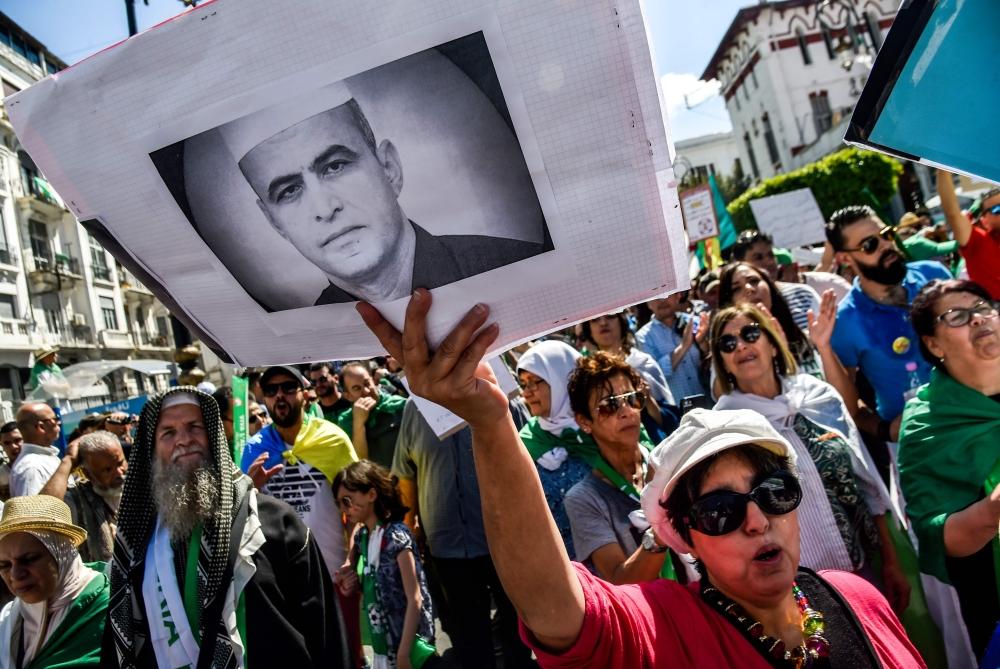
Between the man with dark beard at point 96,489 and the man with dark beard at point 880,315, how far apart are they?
14.7 ft

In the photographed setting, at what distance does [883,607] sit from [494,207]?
1.52m

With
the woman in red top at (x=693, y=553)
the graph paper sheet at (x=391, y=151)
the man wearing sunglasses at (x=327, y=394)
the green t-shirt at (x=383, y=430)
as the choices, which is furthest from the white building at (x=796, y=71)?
the graph paper sheet at (x=391, y=151)

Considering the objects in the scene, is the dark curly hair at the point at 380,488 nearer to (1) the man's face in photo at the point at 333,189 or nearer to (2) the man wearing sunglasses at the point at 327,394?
(2) the man wearing sunglasses at the point at 327,394

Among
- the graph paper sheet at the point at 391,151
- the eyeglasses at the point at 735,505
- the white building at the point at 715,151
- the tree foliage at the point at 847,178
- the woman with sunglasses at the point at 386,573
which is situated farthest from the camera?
the white building at the point at 715,151

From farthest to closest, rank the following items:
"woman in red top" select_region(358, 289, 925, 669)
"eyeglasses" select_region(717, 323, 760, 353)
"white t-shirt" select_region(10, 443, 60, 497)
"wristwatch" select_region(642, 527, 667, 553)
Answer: "white t-shirt" select_region(10, 443, 60, 497)
"eyeglasses" select_region(717, 323, 760, 353)
"wristwatch" select_region(642, 527, 667, 553)
"woman in red top" select_region(358, 289, 925, 669)

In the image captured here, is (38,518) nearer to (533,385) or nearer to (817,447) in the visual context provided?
(533,385)

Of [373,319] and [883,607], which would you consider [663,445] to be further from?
[373,319]

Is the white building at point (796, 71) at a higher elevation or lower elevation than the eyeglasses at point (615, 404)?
higher

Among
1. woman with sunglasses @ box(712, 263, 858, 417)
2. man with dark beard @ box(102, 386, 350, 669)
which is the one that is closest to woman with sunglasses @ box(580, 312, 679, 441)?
woman with sunglasses @ box(712, 263, 858, 417)

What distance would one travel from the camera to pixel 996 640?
1.70 metres

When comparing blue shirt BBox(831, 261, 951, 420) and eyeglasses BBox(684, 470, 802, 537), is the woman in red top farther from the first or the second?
blue shirt BBox(831, 261, 951, 420)

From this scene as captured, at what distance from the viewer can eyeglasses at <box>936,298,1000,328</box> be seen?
2490 mm

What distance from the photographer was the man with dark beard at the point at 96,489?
4348 millimetres

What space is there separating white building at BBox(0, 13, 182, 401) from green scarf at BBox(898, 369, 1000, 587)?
32198 mm
